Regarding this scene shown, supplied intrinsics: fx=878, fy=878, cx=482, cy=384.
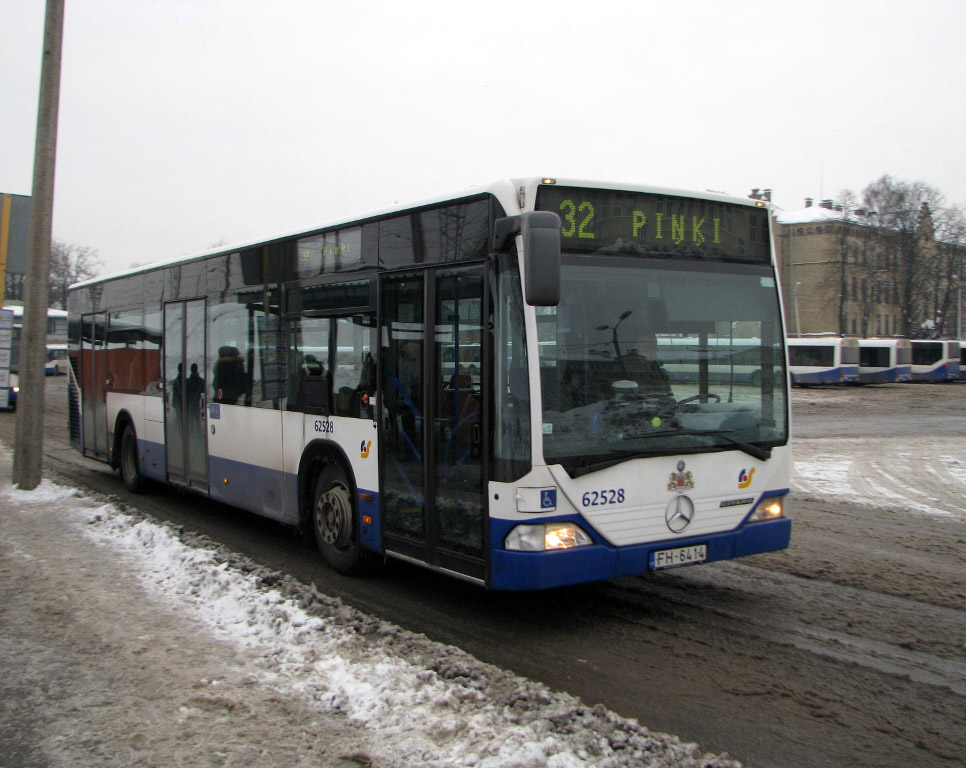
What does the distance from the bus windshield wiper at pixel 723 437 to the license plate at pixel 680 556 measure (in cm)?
74

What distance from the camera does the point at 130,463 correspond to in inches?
471

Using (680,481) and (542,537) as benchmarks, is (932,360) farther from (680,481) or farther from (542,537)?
(542,537)

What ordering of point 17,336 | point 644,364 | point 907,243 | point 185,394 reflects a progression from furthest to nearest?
point 907,243
point 17,336
point 185,394
point 644,364

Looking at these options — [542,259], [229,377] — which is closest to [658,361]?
[542,259]

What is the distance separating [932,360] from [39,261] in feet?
173

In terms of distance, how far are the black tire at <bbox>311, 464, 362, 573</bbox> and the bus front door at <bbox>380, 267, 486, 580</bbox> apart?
652 millimetres

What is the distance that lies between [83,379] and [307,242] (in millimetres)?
7407

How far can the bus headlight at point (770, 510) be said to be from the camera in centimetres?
625

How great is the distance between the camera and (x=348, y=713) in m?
4.36

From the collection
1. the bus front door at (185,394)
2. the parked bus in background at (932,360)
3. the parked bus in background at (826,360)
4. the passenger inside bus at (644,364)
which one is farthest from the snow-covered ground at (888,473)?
the parked bus in background at (932,360)

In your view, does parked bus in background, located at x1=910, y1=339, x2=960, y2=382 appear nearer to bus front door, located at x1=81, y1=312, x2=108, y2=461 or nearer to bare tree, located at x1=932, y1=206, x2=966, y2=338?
bare tree, located at x1=932, y1=206, x2=966, y2=338

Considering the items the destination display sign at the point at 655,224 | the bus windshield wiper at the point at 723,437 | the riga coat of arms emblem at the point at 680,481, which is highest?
the destination display sign at the point at 655,224

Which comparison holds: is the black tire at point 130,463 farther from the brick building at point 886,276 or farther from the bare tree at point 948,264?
the bare tree at point 948,264

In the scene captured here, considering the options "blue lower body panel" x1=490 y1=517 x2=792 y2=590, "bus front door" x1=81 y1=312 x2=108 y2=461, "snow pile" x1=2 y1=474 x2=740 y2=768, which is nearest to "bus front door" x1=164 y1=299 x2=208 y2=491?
"bus front door" x1=81 y1=312 x2=108 y2=461
